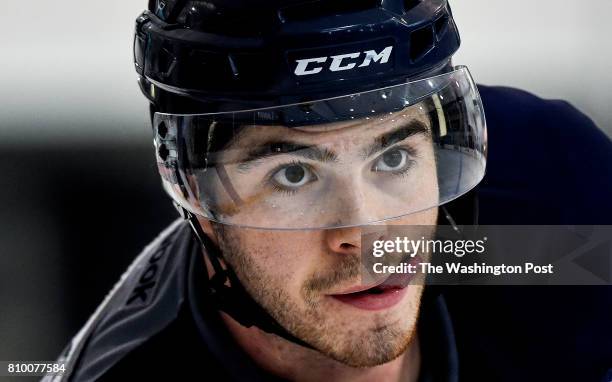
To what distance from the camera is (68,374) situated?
155 centimetres

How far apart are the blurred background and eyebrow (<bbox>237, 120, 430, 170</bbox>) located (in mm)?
1322

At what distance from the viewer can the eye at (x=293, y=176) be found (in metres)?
1.26

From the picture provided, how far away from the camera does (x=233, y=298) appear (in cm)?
138

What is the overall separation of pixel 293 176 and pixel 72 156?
1456mm

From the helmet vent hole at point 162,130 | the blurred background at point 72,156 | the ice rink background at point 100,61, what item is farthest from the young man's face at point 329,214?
the ice rink background at point 100,61

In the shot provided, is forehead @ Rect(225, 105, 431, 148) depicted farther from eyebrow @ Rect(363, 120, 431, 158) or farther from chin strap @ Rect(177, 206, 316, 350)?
chin strap @ Rect(177, 206, 316, 350)

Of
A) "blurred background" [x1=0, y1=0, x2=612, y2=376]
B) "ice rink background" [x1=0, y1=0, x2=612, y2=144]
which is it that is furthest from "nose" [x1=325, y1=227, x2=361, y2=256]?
"ice rink background" [x1=0, y1=0, x2=612, y2=144]

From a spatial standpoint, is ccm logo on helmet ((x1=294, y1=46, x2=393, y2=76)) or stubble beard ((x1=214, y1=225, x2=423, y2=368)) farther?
stubble beard ((x1=214, y1=225, x2=423, y2=368))

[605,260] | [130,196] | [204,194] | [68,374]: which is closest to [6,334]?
[130,196]

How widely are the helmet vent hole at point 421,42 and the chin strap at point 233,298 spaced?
0.39m

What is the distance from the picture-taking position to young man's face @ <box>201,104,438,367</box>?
1.23m

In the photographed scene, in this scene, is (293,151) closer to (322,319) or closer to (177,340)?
(322,319)

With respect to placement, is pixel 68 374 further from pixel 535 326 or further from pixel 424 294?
pixel 535 326

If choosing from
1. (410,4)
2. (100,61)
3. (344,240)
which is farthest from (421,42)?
(100,61)
